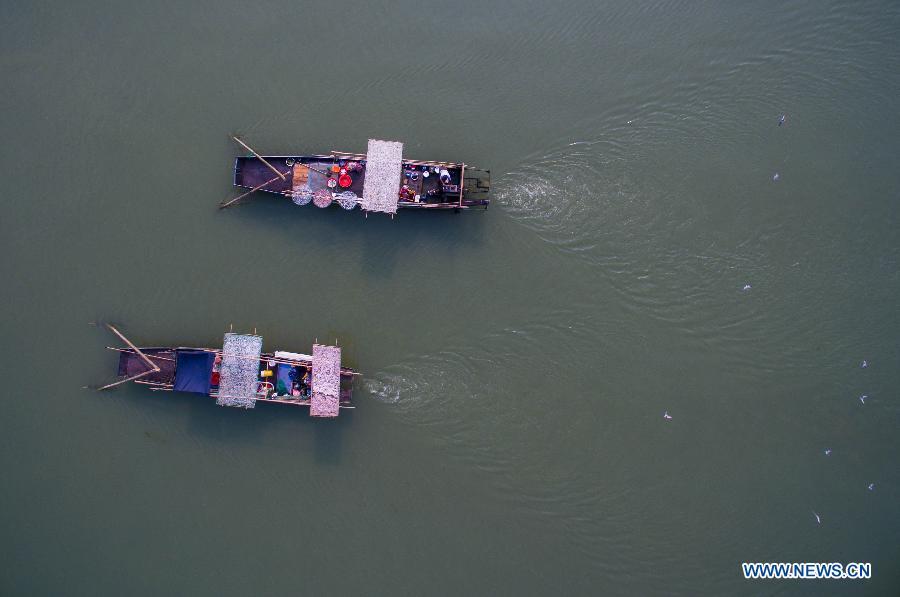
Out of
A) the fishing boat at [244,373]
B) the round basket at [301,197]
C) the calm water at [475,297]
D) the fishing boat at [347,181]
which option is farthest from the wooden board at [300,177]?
the fishing boat at [244,373]

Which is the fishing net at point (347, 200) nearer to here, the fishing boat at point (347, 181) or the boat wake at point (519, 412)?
the fishing boat at point (347, 181)

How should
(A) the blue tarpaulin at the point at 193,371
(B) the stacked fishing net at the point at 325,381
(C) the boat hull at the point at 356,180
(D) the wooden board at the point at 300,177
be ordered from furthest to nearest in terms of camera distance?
(D) the wooden board at the point at 300,177
(C) the boat hull at the point at 356,180
(A) the blue tarpaulin at the point at 193,371
(B) the stacked fishing net at the point at 325,381

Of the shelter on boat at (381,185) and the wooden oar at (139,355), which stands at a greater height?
the shelter on boat at (381,185)

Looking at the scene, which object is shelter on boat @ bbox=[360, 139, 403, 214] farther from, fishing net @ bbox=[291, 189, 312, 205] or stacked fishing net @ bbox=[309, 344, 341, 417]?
stacked fishing net @ bbox=[309, 344, 341, 417]

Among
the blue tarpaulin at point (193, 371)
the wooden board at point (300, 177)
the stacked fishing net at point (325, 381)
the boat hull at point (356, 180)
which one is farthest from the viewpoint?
the wooden board at point (300, 177)

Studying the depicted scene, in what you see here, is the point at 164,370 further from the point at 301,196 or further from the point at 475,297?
the point at 475,297

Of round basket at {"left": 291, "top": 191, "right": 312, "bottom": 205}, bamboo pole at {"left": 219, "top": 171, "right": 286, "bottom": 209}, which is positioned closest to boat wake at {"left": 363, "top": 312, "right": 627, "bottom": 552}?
round basket at {"left": 291, "top": 191, "right": 312, "bottom": 205}

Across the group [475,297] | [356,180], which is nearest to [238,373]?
[356,180]
